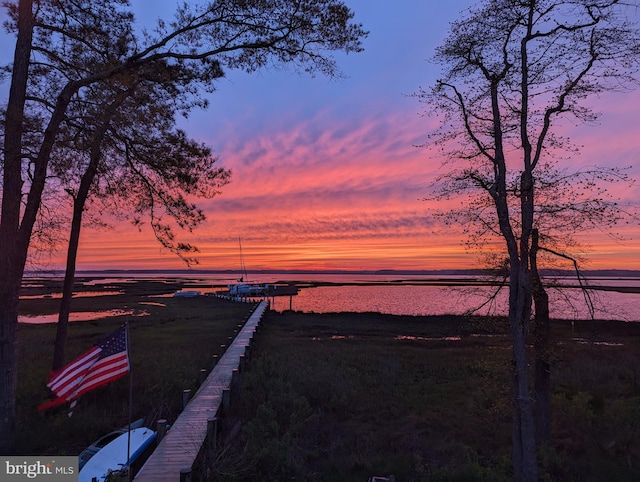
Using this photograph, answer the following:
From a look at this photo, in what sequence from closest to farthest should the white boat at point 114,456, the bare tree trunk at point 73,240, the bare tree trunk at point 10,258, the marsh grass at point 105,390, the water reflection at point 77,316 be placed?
the white boat at point 114,456 < the bare tree trunk at point 10,258 < the marsh grass at point 105,390 < the bare tree trunk at point 73,240 < the water reflection at point 77,316

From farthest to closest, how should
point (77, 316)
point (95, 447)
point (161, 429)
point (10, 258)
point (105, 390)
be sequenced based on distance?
point (77, 316) < point (105, 390) < point (95, 447) < point (161, 429) < point (10, 258)

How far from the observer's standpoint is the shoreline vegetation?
10.8 m

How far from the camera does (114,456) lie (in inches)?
408

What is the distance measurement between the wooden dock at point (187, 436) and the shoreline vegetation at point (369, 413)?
58cm

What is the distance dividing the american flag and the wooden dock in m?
2.33

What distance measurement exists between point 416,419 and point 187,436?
25.9 ft

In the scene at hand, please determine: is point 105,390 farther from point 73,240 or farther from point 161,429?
point 161,429

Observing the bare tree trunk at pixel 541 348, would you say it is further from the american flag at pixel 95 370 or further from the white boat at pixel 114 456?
the white boat at pixel 114 456

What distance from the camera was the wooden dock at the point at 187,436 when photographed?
8.94m

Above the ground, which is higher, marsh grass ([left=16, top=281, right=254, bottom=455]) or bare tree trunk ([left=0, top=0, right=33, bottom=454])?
bare tree trunk ([left=0, top=0, right=33, bottom=454])

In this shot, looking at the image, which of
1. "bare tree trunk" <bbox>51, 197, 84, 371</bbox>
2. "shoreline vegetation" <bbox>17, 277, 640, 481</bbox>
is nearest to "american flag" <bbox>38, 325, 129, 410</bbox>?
"shoreline vegetation" <bbox>17, 277, 640, 481</bbox>

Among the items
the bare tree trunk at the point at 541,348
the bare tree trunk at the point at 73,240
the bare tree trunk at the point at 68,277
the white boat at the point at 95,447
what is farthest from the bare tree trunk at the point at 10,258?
the bare tree trunk at the point at 541,348

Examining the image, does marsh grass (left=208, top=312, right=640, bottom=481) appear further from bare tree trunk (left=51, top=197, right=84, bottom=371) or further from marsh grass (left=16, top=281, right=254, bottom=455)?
bare tree trunk (left=51, top=197, right=84, bottom=371)

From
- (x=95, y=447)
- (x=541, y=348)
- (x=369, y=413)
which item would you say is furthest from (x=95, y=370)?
(x=541, y=348)
